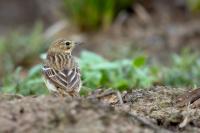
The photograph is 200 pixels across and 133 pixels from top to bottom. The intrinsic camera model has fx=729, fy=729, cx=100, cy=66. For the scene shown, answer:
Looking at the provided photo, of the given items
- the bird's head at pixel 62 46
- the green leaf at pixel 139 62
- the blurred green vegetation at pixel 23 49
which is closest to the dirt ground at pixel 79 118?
the bird's head at pixel 62 46

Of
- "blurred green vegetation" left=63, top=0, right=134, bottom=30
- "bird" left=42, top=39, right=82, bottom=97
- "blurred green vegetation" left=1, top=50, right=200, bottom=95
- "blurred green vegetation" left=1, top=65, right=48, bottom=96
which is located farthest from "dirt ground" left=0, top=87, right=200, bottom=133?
"blurred green vegetation" left=63, top=0, right=134, bottom=30

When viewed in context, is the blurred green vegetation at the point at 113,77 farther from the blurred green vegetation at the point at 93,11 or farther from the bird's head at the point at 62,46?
the blurred green vegetation at the point at 93,11

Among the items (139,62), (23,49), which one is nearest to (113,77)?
(139,62)

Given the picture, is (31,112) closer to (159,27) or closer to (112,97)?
(112,97)

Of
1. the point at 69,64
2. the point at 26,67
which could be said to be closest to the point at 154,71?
the point at 69,64

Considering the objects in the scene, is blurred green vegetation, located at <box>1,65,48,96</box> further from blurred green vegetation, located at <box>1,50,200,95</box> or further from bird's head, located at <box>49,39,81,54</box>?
bird's head, located at <box>49,39,81,54</box>

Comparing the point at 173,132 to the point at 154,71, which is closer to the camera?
the point at 173,132
